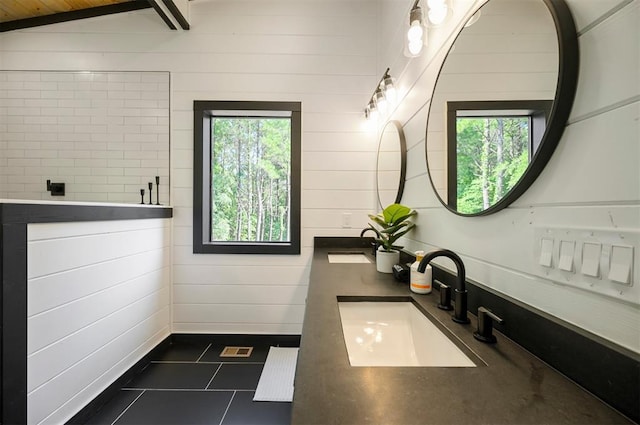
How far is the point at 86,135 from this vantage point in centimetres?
250

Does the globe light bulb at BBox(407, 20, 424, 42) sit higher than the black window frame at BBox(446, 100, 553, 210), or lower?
higher

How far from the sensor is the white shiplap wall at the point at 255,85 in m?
2.49

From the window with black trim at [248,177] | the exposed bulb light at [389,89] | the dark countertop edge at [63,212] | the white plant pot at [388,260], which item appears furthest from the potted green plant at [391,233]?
the dark countertop edge at [63,212]

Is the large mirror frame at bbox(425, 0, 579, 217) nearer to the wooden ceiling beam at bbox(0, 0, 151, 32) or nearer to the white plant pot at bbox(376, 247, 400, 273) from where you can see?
the white plant pot at bbox(376, 247, 400, 273)

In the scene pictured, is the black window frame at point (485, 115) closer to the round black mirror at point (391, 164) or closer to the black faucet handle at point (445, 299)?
Answer: the black faucet handle at point (445, 299)

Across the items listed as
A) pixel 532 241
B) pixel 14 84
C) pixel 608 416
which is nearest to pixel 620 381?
pixel 608 416

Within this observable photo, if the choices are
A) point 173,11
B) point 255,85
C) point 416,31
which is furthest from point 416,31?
point 173,11

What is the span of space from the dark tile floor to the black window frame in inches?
61.0

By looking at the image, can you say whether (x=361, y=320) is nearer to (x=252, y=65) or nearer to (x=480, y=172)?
(x=480, y=172)

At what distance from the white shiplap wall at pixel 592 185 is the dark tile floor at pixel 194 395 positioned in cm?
150

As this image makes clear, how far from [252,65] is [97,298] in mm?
2156

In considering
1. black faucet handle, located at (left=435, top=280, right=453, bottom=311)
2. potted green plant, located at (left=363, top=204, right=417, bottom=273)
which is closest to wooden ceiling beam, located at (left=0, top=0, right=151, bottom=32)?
potted green plant, located at (left=363, top=204, right=417, bottom=273)

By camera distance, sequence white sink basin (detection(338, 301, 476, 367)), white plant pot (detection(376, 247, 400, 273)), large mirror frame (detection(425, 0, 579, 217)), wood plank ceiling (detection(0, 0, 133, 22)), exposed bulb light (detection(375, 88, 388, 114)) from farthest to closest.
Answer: wood plank ceiling (detection(0, 0, 133, 22)) → exposed bulb light (detection(375, 88, 388, 114)) → white plant pot (detection(376, 247, 400, 273)) → white sink basin (detection(338, 301, 476, 367)) → large mirror frame (detection(425, 0, 579, 217))

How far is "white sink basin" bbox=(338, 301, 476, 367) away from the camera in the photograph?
2.70 feet
